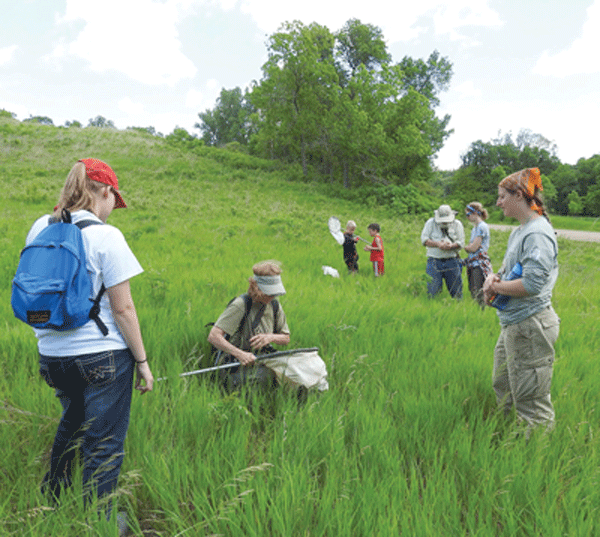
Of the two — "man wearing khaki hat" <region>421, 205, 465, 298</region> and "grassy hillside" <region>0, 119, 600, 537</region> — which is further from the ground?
"man wearing khaki hat" <region>421, 205, 465, 298</region>

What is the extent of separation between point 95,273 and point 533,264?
2.72m

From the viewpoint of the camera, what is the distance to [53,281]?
170 centimetres

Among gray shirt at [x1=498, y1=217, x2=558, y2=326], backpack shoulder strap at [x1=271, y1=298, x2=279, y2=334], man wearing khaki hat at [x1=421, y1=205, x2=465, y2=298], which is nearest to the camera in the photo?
gray shirt at [x1=498, y1=217, x2=558, y2=326]

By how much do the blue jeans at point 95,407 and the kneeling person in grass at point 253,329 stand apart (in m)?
1.32

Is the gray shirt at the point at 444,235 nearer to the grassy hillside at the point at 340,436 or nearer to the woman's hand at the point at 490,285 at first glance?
the grassy hillside at the point at 340,436

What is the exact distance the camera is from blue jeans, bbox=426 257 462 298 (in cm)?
676

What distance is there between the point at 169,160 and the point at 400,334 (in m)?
31.1

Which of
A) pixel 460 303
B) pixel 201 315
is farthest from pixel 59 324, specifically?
pixel 460 303

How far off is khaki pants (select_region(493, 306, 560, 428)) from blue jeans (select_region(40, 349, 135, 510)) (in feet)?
8.69

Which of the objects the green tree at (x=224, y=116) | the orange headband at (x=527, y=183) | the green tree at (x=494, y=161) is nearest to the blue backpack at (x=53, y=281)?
the orange headband at (x=527, y=183)

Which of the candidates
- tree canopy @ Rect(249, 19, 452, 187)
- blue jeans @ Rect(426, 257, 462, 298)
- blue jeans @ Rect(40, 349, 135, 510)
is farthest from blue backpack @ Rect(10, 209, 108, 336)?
tree canopy @ Rect(249, 19, 452, 187)

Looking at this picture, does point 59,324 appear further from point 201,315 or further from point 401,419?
point 201,315

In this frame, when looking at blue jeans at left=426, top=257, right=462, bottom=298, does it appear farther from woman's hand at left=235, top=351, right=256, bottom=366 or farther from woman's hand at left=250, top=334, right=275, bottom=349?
woman's hand at left=235, top=351, right=256, bottom=366

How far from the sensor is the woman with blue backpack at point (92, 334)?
176 cm
